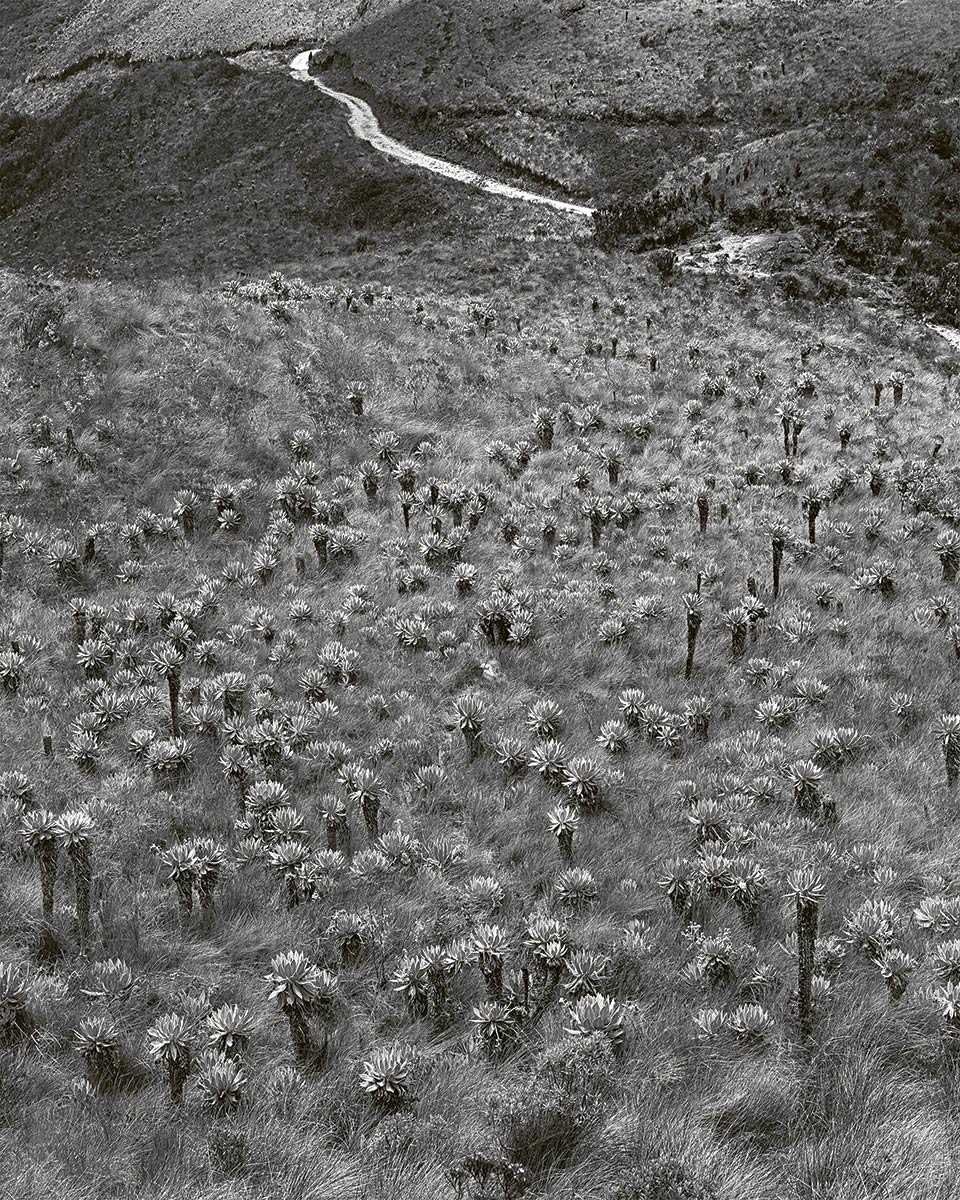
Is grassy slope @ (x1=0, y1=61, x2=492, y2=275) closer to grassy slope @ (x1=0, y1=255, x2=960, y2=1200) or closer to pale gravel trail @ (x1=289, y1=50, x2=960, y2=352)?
pale gravel trail @ (x1=289, y1=50, x2=960, y2=352)

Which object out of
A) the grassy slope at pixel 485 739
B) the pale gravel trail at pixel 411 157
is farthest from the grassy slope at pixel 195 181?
the grassy slope at pixel 485 739

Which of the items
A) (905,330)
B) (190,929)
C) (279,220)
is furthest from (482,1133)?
(279,220)

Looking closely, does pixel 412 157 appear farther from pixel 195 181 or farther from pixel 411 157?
pixel 195 181

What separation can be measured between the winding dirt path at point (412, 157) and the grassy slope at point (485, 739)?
103 ft

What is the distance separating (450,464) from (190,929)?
9968mm

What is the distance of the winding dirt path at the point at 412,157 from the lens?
47.3 meters

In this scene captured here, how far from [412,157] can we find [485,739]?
5482 cm

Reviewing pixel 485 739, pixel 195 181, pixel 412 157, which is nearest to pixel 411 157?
pixel 412 157

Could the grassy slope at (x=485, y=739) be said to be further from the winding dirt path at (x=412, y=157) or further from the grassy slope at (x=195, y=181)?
the winding dirt path at (x=412, y=157)

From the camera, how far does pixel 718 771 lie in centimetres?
805

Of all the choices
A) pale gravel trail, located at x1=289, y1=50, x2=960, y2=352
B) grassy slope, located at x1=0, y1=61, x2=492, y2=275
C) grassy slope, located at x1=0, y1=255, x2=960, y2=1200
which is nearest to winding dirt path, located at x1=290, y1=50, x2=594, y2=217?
pale gravel trail, located at x1=289, y1=50, x2=960, y2=352

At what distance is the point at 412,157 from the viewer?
2162 inches

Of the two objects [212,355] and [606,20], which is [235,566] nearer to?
[212,355]

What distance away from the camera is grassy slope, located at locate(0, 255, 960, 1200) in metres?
4.19
